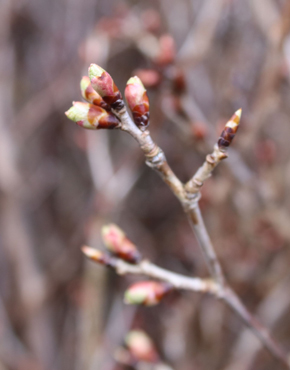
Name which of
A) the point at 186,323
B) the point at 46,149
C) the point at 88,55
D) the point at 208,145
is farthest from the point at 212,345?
the point at 46,149

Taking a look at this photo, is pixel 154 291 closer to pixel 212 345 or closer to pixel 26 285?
pixel 212 345

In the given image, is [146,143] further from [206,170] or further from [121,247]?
[121,247]

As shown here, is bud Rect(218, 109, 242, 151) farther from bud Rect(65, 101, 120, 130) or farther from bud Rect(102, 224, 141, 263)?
→ bud Rect(102, 224, 141, 263)

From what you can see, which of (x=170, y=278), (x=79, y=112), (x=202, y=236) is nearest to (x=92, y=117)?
(x=79, y=112)

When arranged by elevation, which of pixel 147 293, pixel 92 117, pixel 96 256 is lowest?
pixel 147 293

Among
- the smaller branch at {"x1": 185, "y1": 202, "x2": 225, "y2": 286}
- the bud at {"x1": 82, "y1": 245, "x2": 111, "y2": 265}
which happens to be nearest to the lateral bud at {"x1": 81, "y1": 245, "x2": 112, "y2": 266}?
the bud at {"x1": 82, "y1": 245, "x2": 111, "y2": 265}

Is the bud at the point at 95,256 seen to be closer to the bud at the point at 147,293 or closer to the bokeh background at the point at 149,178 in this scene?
the bud at the point at 147,293

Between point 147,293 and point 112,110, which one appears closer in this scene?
point 112,110
